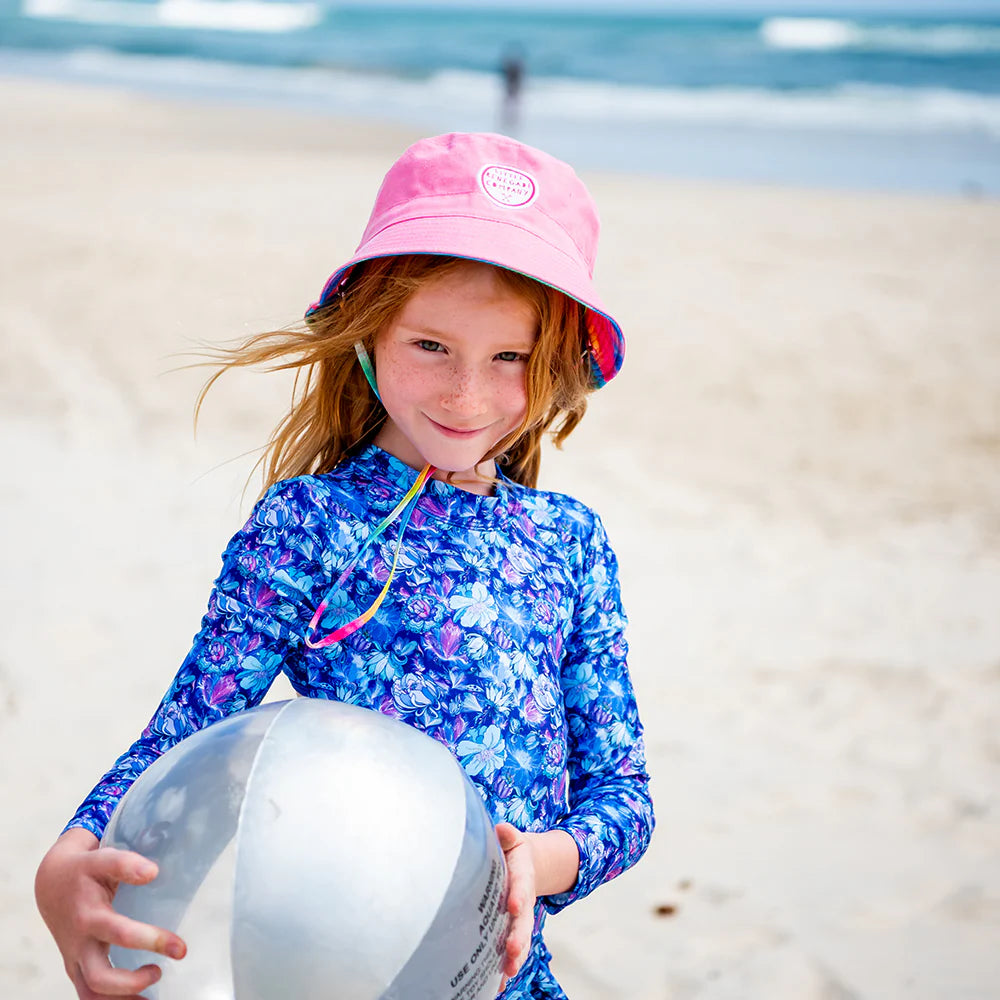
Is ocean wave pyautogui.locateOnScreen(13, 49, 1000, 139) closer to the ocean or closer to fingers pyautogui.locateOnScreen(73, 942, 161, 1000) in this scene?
the ocean

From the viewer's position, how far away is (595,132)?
2117 centimetres

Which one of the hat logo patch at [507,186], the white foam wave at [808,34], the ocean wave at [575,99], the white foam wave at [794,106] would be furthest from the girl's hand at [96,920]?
the white foam wave at [808,34]

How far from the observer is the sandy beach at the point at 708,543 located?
3627 mm

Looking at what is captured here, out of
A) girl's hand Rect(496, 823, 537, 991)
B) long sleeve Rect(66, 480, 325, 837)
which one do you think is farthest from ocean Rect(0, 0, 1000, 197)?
girl's hand Rect(496, 823, 537, 991)

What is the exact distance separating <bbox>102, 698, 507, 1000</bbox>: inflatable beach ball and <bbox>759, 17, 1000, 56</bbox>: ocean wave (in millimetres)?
38693

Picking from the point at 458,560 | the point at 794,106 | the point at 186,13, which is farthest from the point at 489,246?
the point at 186,13

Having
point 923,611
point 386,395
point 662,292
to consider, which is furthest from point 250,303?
point 386,395

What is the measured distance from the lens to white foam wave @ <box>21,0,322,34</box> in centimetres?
4803

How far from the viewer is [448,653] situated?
1.85 metres

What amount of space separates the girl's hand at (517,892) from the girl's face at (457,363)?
60 centimetres

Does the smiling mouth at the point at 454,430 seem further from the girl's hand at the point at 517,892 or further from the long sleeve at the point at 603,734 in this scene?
the girl's hand at the point at 517,892

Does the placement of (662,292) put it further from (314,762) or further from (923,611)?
(314,762)

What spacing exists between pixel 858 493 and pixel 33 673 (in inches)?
181

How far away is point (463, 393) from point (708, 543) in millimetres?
4503
